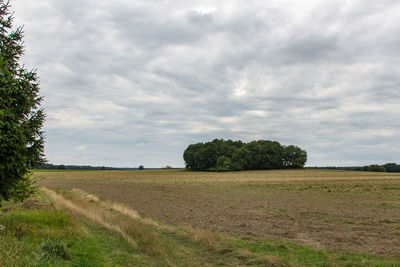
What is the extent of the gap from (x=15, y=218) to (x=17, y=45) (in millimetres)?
6820

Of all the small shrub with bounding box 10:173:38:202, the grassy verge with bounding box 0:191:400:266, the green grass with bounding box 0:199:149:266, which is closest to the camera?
the green grass with bounding box 0:199:149:266

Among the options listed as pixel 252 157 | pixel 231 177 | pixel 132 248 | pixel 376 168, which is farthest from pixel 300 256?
pixel 376 168

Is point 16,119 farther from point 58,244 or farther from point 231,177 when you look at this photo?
point 231,177

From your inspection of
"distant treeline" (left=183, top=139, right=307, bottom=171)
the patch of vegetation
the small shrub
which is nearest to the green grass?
the small shrub

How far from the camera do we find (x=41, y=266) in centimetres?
707

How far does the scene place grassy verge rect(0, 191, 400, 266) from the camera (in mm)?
8609

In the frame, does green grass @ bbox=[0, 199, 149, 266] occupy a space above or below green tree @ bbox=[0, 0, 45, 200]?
below

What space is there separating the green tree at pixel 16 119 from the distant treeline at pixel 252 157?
103488 millimetres

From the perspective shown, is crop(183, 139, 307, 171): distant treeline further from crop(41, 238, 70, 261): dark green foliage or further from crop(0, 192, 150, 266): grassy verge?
crop(41, 238, 70, 261): dark green foliage

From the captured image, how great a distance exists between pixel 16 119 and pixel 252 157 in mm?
111727

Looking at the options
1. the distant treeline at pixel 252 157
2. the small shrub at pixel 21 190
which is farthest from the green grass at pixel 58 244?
the distant treeline at pixel 252 157

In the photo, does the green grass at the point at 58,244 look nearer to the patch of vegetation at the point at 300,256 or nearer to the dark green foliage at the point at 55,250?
the dark green foliage at the point at 55,250

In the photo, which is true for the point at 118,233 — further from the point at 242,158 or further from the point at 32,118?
the point at 242,158

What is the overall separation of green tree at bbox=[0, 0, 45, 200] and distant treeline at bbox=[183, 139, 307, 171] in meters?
103
